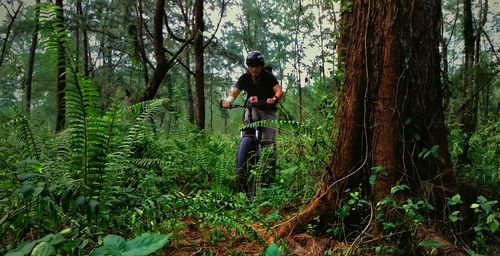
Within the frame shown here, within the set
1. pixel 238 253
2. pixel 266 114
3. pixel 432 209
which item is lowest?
pixel 238 253

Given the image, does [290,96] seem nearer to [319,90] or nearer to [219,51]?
[319,90]

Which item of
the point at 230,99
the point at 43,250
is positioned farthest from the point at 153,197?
the point at 230,99

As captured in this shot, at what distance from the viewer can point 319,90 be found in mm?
3711

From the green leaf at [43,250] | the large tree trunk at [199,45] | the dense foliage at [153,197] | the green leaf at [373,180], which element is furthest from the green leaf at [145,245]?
the large tree trunk at [199,45]

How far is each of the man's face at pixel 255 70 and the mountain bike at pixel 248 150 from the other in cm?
35

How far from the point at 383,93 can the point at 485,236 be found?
110 centimetres

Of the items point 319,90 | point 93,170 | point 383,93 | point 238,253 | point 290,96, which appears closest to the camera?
point 93,170

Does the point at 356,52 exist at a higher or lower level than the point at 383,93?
higher

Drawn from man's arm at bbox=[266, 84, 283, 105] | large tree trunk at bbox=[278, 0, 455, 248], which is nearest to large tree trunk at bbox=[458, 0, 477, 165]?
man's arm at bbox=[266, 84, 283, 105]

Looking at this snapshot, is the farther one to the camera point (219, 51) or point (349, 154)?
point (219, 51)

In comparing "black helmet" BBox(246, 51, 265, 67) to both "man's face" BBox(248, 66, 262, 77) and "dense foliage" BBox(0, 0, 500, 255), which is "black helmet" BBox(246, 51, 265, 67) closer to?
"man's face" BBox(248, 66, 262, 77)

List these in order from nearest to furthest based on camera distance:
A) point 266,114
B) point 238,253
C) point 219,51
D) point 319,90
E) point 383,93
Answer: point 238,253, point 383,93, point 319,90, point 266,114, point 219,51

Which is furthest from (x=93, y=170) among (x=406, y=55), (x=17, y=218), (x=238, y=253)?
(x=406, y=55)

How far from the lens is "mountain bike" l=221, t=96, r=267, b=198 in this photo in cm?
436
